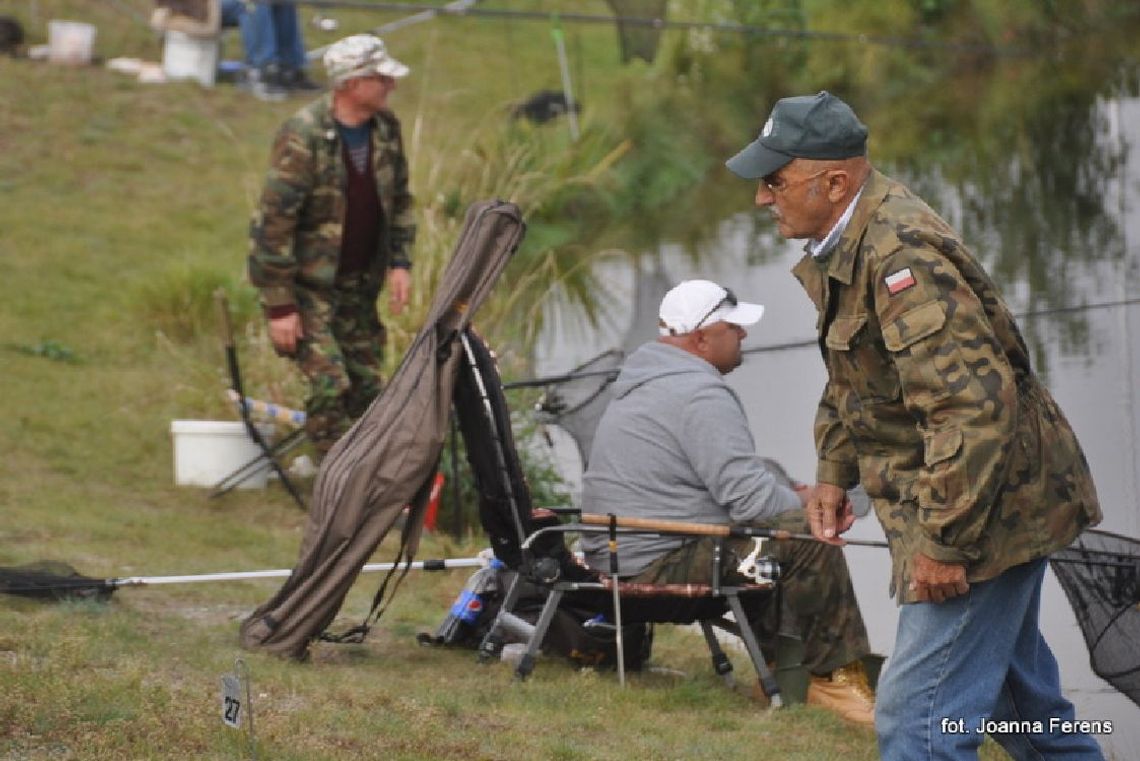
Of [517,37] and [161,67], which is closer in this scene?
[161,67]

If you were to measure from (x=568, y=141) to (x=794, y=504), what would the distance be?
9033 mm

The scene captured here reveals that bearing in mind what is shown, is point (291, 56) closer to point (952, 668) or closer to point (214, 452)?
point (214, 452)

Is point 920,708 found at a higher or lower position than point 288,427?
higher

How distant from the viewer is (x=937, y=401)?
3779 mm

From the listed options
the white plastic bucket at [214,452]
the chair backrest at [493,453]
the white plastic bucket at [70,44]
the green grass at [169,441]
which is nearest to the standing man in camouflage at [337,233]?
the white plastic bucket at [214,452]

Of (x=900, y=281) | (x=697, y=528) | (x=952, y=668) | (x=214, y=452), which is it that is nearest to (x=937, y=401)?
(x=900, y=281)

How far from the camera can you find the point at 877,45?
19.0 meters

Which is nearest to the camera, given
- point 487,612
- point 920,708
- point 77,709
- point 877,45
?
point 920,708

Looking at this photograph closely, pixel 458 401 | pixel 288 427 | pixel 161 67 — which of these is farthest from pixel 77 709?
pixel 161 67

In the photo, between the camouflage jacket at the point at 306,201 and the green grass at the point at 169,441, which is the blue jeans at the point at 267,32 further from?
the camouflage jacket at the point at 306,201

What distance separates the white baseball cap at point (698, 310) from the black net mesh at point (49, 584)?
187cm

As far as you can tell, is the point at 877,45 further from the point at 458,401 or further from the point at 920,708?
the point at 920,708

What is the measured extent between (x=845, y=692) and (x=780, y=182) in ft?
7.57

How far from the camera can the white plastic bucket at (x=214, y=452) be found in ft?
28.9
